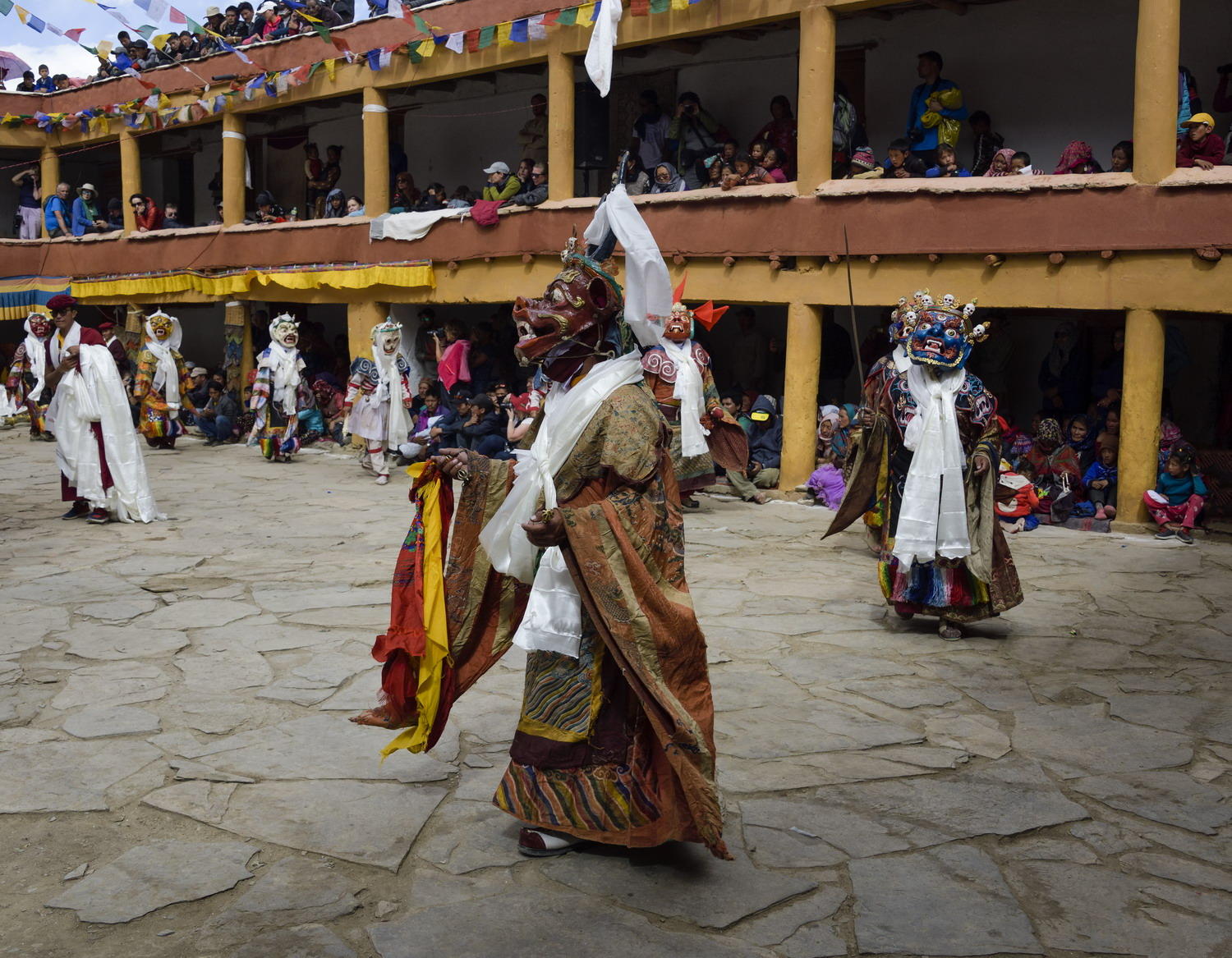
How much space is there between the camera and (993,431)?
22.3 ft

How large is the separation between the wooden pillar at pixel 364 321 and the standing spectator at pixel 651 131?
4.43 metres

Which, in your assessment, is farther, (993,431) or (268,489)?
(268,489)

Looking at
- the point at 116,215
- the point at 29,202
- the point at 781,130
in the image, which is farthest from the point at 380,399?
the point at 29,202

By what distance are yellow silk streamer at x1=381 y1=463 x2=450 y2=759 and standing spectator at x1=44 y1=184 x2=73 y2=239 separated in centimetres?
2144

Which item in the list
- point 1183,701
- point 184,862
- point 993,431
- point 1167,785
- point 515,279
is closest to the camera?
point 184,862

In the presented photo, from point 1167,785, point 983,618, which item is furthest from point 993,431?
point 1167,785

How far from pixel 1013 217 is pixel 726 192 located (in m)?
3.13

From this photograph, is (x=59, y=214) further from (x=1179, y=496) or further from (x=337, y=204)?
(x=1179, y=496)

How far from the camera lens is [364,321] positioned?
17266 mm

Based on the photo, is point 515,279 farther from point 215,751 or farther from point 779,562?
point 215,751

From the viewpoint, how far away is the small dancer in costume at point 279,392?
1540 centimetres

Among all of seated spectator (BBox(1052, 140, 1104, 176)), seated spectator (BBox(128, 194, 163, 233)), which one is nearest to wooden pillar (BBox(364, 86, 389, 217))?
seated spectator (BBox(128, 194, 163, 233))

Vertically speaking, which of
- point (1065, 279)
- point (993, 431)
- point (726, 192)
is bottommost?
point (993, 431)

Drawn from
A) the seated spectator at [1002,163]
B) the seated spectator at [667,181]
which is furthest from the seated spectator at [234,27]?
the seated spectator at [1002,163]
